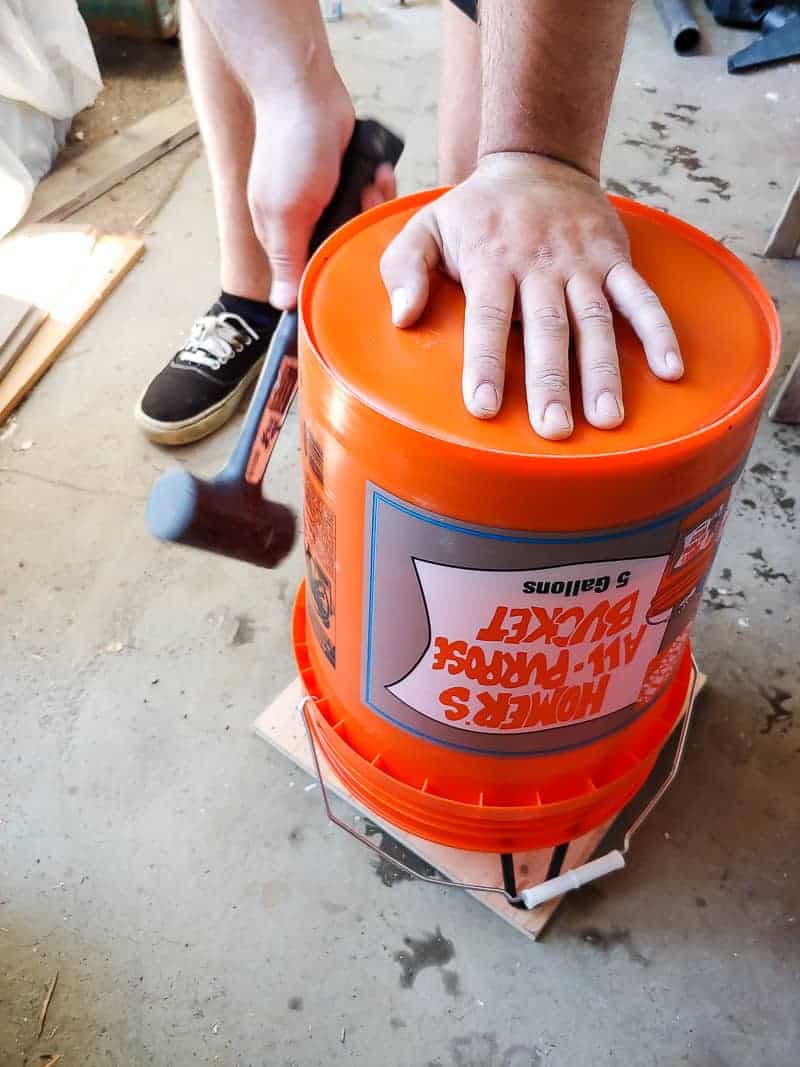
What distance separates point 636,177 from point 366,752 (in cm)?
154

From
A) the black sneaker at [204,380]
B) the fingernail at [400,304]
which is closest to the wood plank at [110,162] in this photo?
the black sneaker at [204,380]

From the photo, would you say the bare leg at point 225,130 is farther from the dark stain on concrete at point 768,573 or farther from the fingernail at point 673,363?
the dark stain on concrete at point 768,573

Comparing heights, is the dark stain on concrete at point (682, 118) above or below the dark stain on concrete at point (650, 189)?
above

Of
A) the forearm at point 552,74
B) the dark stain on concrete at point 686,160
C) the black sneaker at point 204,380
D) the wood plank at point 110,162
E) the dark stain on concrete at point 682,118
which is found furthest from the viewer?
the dark stain on concrete at point 682,118

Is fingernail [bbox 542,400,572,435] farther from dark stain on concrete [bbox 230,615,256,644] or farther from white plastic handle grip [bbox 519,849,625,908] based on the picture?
dark stain on concrete [bbox 230,615,256,644]

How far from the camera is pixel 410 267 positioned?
1.88 feet

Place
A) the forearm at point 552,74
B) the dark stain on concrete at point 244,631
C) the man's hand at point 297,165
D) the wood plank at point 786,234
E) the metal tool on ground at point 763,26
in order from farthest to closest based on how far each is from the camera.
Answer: the metal tool on ground at point 763,26, the wood plank at point 786,234, the dark stain on concrete at point 244,631, the man's hand at point 297,165, the forearm at point 552,74

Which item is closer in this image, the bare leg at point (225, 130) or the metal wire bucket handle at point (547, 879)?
the metal wire bucket handle at point (547, 879)

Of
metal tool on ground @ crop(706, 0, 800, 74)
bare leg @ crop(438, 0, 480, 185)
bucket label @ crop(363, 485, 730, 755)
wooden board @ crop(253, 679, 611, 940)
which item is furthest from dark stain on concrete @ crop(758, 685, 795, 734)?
metal tool on ground @ crop(706, 0, 800, 74)

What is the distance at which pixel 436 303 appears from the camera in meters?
0.58

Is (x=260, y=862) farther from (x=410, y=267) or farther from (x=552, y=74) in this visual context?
(x=552, y=74)

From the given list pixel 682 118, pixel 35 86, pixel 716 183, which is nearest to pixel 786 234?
pixel 716 183

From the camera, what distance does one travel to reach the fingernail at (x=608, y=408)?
499mm

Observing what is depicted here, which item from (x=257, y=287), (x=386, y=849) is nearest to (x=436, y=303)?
(x=386, y=849)
